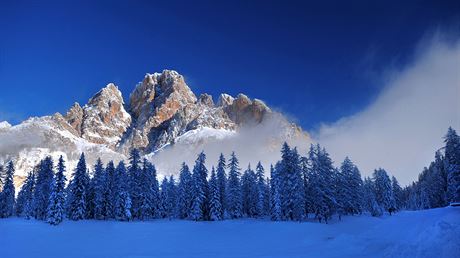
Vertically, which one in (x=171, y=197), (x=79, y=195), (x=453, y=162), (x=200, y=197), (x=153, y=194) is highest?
(x=453, y=162)

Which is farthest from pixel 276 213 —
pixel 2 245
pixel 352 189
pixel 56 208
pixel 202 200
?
pixel 2 245

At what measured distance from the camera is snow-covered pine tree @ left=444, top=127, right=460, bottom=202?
167ft

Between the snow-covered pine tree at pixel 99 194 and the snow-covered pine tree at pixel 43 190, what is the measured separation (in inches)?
381

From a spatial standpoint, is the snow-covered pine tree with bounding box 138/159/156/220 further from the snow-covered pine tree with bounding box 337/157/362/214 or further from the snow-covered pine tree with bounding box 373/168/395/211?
the snow-covered pine tree with bounding box 373/168/395/211

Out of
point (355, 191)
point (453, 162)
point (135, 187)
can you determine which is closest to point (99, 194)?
point (135, 187)

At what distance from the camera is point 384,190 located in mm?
81812

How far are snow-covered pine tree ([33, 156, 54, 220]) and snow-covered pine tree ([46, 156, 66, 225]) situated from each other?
10.9m

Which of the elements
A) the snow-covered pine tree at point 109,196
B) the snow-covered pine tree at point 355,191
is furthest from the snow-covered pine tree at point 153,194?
the snow-covered pine tree at point 355,191

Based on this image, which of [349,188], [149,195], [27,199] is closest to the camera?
[149,195]

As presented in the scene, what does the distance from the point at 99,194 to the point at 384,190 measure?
65.6 metres

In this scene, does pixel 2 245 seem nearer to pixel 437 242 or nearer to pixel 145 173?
pixel 437 242

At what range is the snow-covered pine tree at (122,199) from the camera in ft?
Answer: 203

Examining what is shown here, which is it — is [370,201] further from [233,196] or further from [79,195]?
[79,195]

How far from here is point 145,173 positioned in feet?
230
